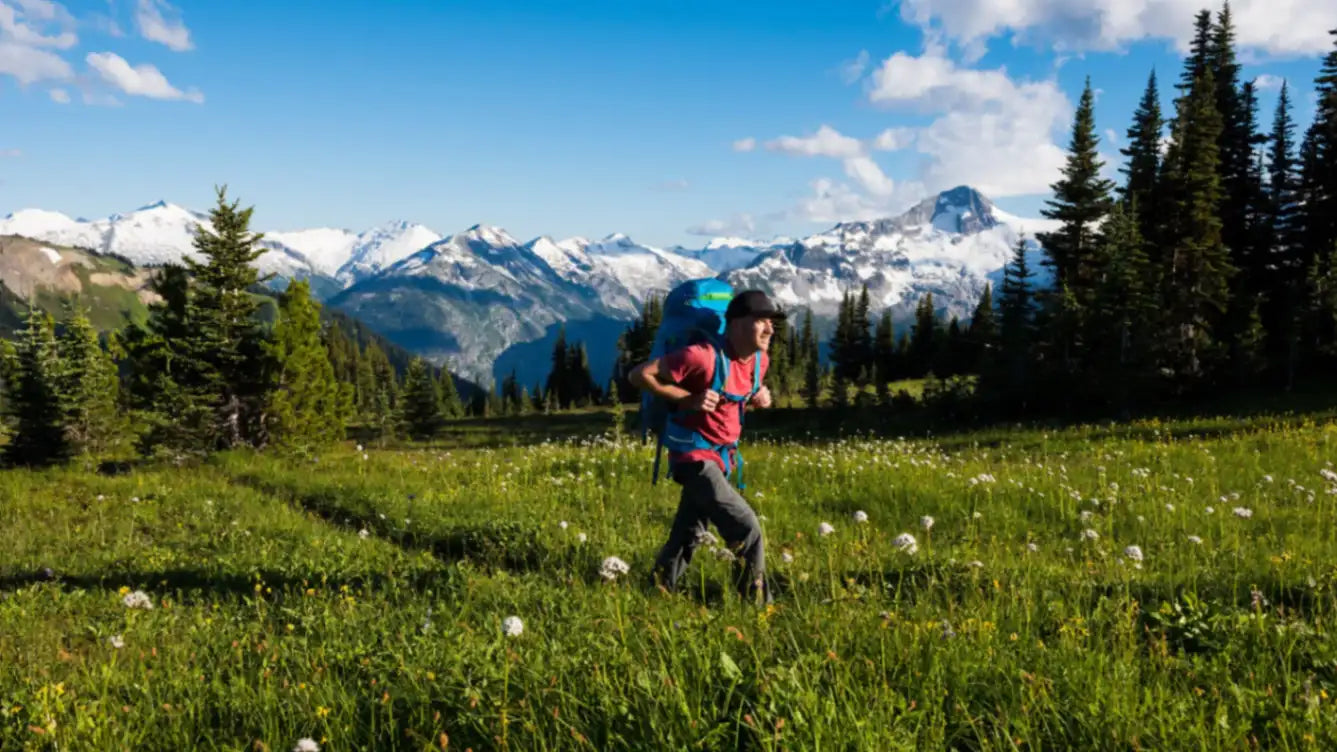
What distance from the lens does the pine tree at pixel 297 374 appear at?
30156 mm

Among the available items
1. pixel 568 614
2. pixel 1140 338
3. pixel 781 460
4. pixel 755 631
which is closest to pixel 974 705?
pixel 755 631

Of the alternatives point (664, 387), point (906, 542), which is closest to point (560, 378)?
point (664, 387)

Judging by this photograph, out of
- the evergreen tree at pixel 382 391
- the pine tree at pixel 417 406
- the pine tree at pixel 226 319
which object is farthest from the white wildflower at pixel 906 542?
the pine tree at pixel 417 406

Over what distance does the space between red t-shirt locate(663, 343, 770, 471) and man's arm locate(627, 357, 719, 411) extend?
0.05 m

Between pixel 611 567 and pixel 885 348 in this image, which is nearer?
pixel 611 567

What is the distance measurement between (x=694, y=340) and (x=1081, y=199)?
41.6 m

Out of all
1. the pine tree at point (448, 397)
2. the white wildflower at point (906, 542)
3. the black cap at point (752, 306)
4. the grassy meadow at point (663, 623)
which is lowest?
the pine tree at point (448, 397)

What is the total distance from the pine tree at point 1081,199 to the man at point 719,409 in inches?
1541

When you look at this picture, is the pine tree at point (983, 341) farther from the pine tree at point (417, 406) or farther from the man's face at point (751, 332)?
the pine tree at point (417, 406)

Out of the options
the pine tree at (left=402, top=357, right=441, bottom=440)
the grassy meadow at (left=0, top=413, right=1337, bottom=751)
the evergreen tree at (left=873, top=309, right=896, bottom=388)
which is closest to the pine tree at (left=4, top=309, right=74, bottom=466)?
the grassy meadow at (left=0, top=413, right=1337, bottom=751)

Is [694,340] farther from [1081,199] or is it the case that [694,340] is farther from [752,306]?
[1081,199]

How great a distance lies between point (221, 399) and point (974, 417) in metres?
34.3

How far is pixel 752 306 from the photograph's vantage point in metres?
5.07

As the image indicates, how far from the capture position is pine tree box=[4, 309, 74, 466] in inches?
1275
